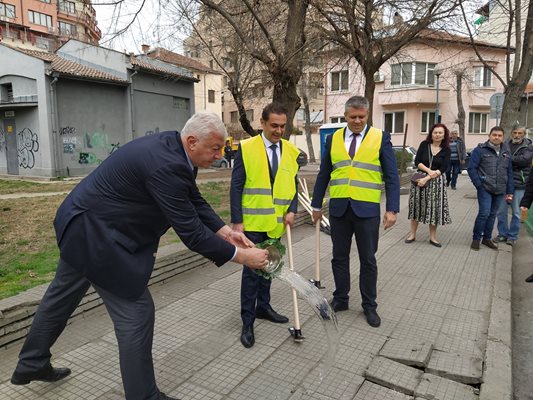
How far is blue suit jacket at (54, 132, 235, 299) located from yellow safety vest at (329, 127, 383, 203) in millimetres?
1815

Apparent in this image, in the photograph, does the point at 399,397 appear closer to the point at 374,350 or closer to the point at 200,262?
the point at 374,350

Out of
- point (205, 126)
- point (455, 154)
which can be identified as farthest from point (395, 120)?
point (205, 126)

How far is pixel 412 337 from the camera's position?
353cm

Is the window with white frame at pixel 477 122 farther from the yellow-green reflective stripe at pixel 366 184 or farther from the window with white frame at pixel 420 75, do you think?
the yellow-green reflective stripe at pixel 366 184

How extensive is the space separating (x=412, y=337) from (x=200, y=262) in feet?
8.78

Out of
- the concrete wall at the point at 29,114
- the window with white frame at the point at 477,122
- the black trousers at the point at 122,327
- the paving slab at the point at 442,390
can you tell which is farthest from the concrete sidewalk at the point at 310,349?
the window with white frame at the point at 477,122

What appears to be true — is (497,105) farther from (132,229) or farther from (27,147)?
(27,147)

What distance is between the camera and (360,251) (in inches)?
153

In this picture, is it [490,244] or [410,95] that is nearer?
[490,244]

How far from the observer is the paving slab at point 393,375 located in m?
2.85

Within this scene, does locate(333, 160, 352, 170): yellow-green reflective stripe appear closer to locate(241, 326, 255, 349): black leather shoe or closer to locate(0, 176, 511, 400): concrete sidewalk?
locate(0, 176, 511, 400): concrete sidewalk

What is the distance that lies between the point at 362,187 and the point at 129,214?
221 cm

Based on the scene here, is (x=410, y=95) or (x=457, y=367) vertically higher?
(x=410, y=95)

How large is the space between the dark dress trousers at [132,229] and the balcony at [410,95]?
30954 millimetres
